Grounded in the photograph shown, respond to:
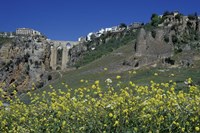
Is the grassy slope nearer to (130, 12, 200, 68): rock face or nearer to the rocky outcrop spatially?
(130, 12, 200, 68): rock face

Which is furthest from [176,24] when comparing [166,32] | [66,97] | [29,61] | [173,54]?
[66,97]

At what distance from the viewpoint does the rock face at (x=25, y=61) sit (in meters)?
57.6

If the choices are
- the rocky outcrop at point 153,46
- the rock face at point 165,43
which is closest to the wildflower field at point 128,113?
the rock face at point 165,43

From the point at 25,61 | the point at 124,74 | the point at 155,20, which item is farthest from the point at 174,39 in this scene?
the point at 155,20

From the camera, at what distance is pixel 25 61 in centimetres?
5897

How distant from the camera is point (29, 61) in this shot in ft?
192

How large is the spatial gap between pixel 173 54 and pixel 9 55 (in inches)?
916

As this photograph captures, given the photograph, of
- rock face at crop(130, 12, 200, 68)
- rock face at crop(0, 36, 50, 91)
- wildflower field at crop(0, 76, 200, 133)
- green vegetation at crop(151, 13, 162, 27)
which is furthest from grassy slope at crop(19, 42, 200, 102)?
wildflower field at crop(0, 76, 200, 133)

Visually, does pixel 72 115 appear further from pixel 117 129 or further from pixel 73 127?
pixel 117 129

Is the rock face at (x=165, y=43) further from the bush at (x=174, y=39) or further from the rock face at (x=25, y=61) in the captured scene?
the rock face at (x=25, y=61)

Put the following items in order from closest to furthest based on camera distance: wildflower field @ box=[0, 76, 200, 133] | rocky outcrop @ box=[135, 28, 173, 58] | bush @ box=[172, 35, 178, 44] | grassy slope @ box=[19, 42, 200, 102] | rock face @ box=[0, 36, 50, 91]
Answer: wildflower field @ box=[0, 76, 200, 133], grassy slope @ box=[19, 42, 200, 102], rocky outcrop @ box=[135, 28, 173, 58], rock face @ box=[0, 36, 50, 91], bush @ box=[172, 35, 178, 44]

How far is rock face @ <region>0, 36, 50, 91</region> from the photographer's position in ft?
189

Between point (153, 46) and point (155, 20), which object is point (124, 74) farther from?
point (155, 20)

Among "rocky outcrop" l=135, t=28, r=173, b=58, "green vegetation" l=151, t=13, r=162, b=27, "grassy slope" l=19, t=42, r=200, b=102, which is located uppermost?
"green vegetation" l=151, t=13, r=162, b=27
